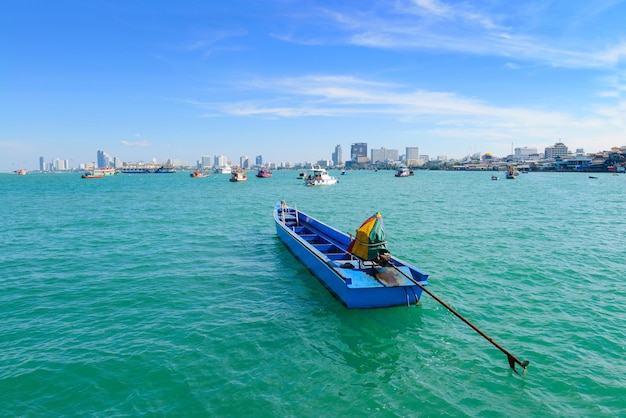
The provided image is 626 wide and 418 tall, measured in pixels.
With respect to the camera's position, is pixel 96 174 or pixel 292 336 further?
pixel 96 174

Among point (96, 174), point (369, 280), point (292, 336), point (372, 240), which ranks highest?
point (96, 174)

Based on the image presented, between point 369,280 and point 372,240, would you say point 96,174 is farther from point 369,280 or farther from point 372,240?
point 369,280

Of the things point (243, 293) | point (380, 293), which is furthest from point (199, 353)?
point (380, 293)

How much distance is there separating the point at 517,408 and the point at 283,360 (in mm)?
5357

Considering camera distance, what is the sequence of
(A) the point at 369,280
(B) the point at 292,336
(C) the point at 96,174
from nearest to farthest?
(B) the point at 292,336
(A) the point at 369,280
(C) the point at 96,174

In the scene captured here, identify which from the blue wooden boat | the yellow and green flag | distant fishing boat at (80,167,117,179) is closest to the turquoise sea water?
the blue wooden boat

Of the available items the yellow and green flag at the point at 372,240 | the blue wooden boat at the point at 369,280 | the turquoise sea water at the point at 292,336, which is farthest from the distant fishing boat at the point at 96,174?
the yellow and green flag at the point at 372,240

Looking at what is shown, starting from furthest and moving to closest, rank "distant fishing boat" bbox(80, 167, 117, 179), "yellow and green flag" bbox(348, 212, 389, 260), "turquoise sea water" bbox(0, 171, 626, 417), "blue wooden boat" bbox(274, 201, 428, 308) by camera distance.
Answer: "distant fishing boat" bbox(80, 167, 117, 179) < "yellow and green flag" bbox(348, 212, 389, 260) < "blue wooden boat" bbox(274, 201, 428, 308) < "turquoise sea water" bbox(0, 171, 626, 417)

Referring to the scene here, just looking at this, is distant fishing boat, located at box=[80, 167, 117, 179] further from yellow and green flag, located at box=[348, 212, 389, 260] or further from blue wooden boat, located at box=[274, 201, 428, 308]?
yellow and green flag, located at box=[348, 212, 389, 260]

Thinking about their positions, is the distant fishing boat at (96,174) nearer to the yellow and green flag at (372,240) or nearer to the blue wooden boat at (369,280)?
the blue wooden boat at (369,280)

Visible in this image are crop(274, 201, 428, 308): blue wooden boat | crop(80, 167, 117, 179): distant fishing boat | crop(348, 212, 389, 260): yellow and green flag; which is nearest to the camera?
crop(274, 201, 428, 308): blue wooden boat

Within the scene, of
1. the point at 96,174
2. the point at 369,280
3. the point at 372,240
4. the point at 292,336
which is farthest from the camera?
the point at 96,174

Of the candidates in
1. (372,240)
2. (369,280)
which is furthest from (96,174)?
(369,280)

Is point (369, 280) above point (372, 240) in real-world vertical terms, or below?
below
